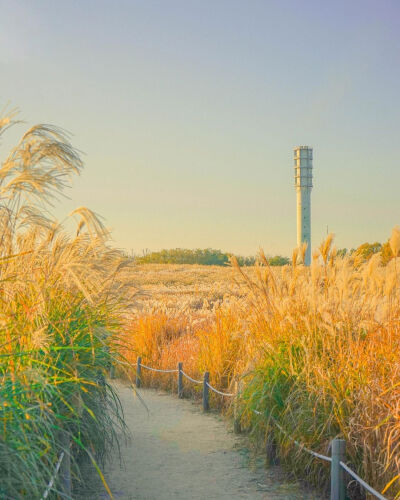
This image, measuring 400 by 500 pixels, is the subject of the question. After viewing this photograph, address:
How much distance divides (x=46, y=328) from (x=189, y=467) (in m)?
2.59

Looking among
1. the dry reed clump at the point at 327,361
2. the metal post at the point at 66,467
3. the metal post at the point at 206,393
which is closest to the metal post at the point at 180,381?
the metal post at the point at 206,393

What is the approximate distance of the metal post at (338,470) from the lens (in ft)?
16.1

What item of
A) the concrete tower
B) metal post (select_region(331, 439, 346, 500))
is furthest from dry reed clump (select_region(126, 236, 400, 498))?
the concrete tower

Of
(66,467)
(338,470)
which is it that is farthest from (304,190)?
(66,467)

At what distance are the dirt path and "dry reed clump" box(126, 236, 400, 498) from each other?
365 millimetres

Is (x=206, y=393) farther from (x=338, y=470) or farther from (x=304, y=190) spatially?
(x=304, y=190)

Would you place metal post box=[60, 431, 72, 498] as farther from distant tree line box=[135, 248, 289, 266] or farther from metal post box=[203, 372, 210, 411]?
distant tree line box=[135, 248, 289, 266]

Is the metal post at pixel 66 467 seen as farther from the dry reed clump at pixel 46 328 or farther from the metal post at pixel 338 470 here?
the metal post at pixel 338 470

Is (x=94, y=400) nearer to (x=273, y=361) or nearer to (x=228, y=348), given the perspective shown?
(x=273, y=361)

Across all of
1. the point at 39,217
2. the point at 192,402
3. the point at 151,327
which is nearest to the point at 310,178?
the point at 151,327

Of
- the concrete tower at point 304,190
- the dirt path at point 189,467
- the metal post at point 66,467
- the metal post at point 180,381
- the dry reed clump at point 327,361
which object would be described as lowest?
the dirt path at point 189,467

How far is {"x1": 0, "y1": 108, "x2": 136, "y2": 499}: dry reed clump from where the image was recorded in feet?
12.2

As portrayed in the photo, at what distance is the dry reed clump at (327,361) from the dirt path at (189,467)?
A: 14.4 inches

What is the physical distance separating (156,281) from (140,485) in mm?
32858
